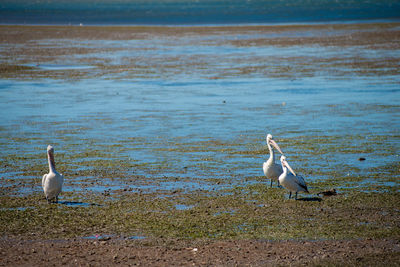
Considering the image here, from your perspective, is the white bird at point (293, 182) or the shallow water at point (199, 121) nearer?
the white bird at point (293, 182)

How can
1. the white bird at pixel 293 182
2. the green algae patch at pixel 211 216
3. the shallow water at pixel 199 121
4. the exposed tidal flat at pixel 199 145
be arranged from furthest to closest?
the shallow water at pixel 199 121 < the white bird at pixel 293 182 < the exposed tidal flat at pixel 199 145 < the green algae patch at pixel 211 216

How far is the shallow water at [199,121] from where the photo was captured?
14609mm

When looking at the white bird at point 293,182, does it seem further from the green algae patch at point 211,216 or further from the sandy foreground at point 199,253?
the sandy foreground at point 199,253

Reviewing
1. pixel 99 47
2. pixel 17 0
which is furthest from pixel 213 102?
pixel 17 0

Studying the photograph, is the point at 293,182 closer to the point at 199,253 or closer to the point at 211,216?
the point at 211,216

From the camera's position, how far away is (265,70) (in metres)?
35.4

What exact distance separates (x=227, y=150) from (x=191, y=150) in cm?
97

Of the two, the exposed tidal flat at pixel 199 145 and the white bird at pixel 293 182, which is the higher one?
the white bird at pixel 293 182

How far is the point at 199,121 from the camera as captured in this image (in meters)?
20.9

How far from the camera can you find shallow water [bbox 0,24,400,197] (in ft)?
47.9

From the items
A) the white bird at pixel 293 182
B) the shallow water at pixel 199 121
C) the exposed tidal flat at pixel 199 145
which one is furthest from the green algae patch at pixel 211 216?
the shallow water at pixel 199 121

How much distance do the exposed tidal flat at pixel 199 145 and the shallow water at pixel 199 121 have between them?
0.06 meters

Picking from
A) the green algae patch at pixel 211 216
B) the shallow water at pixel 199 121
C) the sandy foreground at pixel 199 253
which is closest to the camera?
Answer: the sandy foreground at pixel 199 253

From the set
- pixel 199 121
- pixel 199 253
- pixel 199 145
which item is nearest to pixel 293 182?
pixel 199 253
